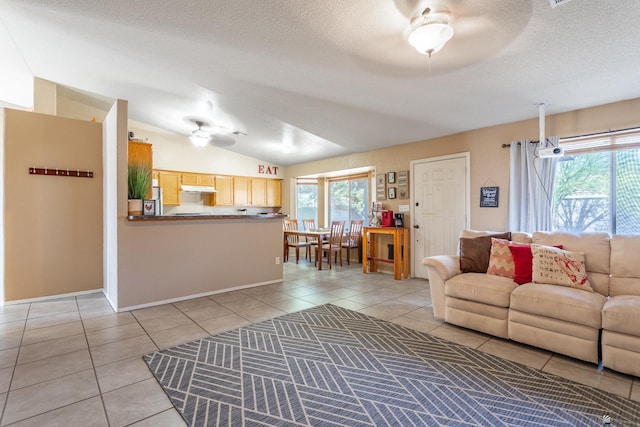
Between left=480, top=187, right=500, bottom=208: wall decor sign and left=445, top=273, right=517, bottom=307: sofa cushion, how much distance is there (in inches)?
58.9

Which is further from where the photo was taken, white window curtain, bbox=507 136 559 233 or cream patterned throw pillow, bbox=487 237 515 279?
white window curtain, bbox=507 136 559 233

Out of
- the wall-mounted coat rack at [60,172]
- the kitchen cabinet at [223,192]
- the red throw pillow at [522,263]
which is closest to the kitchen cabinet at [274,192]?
the kitchen cabinet at [223,192]

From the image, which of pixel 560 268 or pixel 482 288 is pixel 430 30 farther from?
pixel 560 268

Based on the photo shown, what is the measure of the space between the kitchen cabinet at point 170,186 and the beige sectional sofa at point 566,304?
553cm

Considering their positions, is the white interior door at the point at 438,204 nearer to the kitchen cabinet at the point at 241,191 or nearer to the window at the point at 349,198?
the window at the point at 349,198

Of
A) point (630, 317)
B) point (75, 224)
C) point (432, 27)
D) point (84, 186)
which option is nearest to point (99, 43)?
point (84, 186)

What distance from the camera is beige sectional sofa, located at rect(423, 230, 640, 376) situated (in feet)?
6.83

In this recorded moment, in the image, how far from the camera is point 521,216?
378 centimetres

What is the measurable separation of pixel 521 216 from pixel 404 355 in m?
2.62

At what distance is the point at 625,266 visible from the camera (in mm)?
2598

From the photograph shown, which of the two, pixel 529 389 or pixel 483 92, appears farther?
pixel 483 92

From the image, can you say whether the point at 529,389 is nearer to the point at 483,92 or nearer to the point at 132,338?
the point at 483,92

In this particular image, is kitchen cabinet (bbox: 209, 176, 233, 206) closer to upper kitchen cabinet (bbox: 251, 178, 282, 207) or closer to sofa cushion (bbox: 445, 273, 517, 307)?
upper kitchen cabinet (bbox: 251, 178, 282, 207)

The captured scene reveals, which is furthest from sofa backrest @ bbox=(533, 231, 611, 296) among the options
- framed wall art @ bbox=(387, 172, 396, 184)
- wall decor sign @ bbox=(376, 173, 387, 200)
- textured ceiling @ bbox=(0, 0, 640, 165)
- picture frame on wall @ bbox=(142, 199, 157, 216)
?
picture frame on wall @ bbox=(142, 199, 157, 216)
